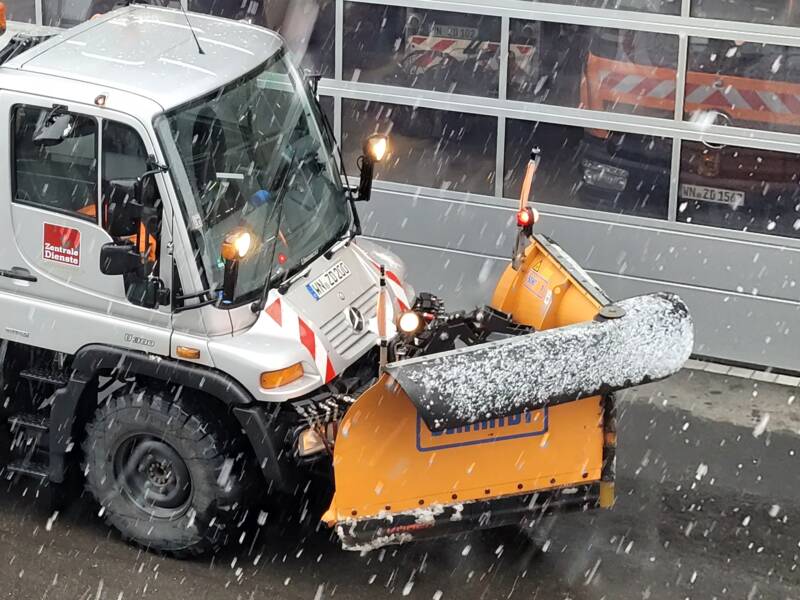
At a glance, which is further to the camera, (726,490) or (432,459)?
(726,490)

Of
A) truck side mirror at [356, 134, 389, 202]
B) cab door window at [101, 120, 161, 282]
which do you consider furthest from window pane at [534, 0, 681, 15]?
cab door window at [101, 120, 161, 282]

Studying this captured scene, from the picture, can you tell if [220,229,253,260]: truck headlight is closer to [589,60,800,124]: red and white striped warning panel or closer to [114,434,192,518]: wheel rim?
[114,434,192,518]: wheel rim

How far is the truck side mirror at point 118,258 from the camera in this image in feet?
20.1

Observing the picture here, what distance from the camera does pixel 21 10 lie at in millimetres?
10562

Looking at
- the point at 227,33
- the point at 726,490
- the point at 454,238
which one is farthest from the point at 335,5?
the point at 726,490

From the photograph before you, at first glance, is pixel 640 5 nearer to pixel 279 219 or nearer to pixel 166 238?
pixel 279 219

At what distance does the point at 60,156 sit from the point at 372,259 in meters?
1.72

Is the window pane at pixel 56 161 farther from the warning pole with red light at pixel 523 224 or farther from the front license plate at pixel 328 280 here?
the warning pole with red light at pixel 523 224

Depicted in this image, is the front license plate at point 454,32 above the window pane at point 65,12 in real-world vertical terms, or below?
above

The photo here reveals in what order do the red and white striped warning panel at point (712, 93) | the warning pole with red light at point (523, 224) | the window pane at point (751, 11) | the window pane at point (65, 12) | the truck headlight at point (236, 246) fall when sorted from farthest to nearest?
the window pane at point (65, 12), the red and white striped warning panel at point (712, 93), the window pane at point (751, 11), the warning pole with red light at point (523, 224), the truck headlight at point (236, 246)

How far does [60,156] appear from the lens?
21.4ft

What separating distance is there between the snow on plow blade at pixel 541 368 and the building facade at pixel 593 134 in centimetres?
293

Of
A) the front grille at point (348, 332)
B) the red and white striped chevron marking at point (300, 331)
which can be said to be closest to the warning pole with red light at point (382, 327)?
the front grille at point (348, 332)

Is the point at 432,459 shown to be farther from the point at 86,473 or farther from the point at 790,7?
the point at 790,7
